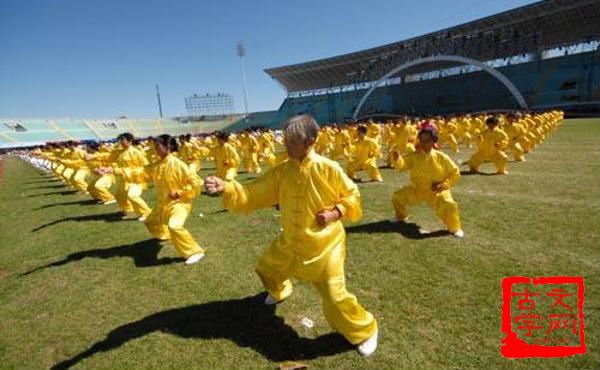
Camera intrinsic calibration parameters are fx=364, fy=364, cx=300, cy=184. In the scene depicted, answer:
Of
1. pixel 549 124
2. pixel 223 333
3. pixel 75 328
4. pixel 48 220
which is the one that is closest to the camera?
pixel 223 333

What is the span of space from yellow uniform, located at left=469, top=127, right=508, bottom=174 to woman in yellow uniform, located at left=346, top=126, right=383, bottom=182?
2954 millimetres

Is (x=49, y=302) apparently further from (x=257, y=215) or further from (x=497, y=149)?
(x=497, y=149)

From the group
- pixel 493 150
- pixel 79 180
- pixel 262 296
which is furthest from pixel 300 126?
pixel 79 180

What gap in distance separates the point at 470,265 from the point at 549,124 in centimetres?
1976

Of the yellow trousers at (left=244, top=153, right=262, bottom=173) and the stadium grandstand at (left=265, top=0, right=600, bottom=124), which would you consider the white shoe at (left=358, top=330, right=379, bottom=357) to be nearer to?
the yellow trousers at (left=244, top=153, right=262, bottom=173)

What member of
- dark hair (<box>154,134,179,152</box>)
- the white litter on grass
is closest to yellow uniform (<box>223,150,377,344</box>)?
the white litter on grass

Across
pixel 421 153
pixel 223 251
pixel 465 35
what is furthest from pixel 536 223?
pixel 465 35

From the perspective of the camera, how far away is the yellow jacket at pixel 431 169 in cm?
559

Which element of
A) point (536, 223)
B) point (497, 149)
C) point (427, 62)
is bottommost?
point (536, 223)

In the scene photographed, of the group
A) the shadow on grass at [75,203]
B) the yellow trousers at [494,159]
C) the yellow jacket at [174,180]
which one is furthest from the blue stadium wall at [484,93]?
the yellow jacket at [174,180]

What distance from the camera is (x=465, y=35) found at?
43.1 m

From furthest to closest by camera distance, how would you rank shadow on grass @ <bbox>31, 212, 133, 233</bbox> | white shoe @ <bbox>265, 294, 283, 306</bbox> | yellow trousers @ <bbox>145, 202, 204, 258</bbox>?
shadow on grass @ <bbox>31, 212, 133, 233</bbox>
yellow trousers @ <bbox>145, 202, 204, 258</bbox>
white shoe @ <bbox>265, 294, 283, 306</bbox>

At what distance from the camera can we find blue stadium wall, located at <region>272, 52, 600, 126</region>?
39.8 meters

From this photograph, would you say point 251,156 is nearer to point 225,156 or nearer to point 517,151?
point 225,156
